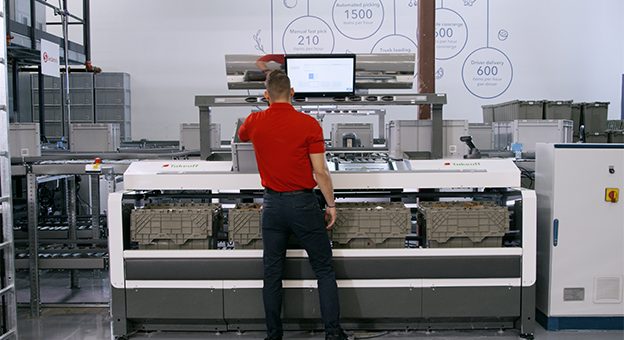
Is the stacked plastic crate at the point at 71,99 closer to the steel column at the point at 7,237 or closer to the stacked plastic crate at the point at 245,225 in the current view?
the steel column at the point at 7,237

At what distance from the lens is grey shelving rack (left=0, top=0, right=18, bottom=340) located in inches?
130

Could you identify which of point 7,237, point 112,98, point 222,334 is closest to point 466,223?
point 222,334

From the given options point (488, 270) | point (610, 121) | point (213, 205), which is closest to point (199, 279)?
point (213, 205)

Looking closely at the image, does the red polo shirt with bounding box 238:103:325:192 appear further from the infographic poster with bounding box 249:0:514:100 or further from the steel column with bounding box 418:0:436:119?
the infographic poster with bounding box 249:0:514:100

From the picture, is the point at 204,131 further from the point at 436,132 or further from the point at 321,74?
the point at 436,132

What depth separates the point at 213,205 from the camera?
3.77 meters

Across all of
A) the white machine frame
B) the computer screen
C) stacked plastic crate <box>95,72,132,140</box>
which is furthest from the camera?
stacked plastic crate <box>95,72,132,140</box>

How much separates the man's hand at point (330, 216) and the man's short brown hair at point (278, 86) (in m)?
0.72

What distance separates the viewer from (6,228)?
3.42 metres

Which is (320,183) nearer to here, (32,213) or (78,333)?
(78,333)

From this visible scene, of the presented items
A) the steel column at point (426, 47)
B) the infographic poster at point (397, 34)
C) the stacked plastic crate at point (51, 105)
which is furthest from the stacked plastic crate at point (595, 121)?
the stacked plastic crate at point (51, 105)

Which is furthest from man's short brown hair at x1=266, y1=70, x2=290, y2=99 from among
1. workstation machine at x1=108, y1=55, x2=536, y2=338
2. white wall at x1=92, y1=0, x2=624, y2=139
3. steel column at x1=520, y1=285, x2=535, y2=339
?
white wall at x1=92, y1=0, x2=624, y2=139

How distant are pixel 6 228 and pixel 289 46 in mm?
7760

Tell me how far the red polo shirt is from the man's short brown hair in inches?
2.3
